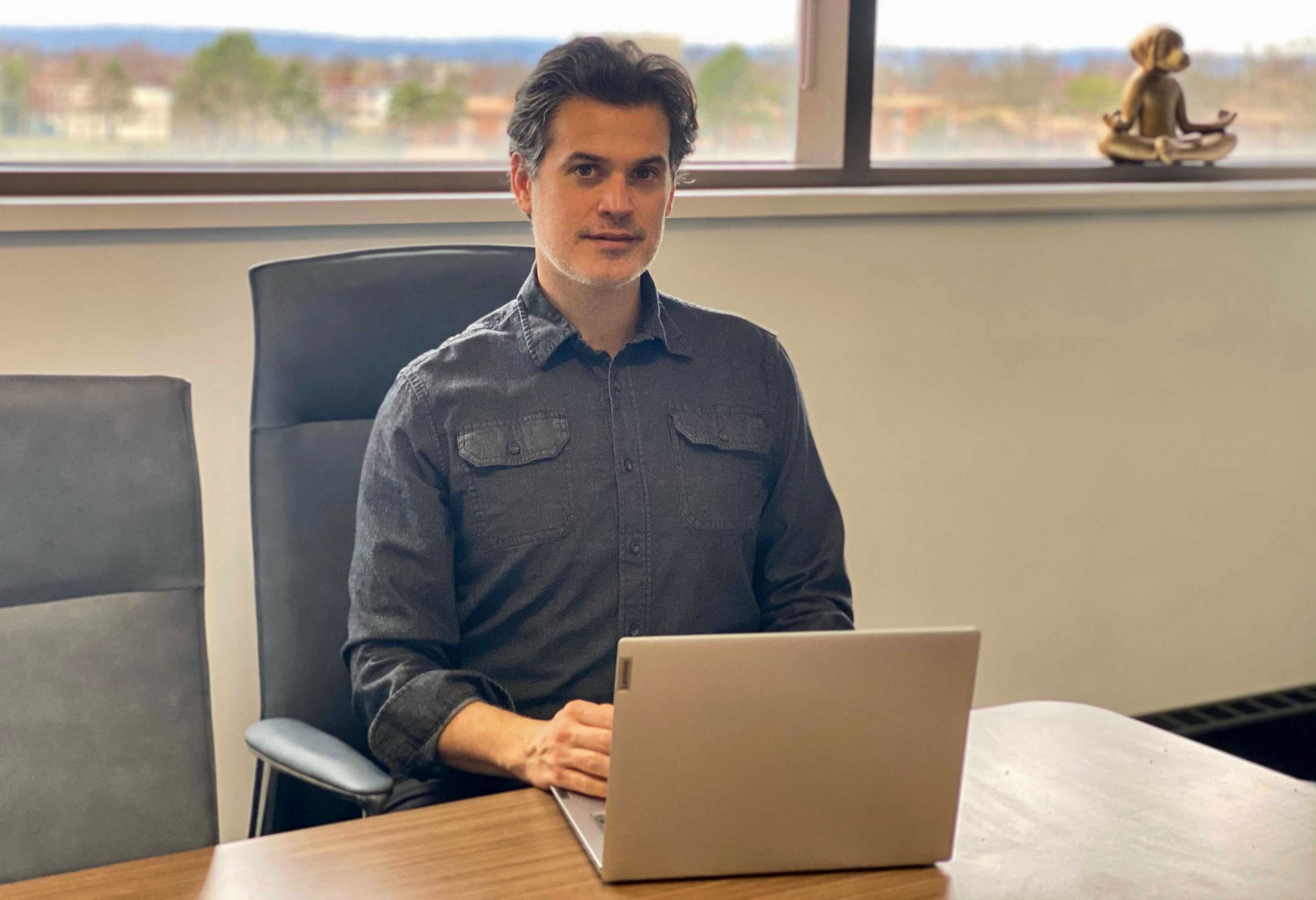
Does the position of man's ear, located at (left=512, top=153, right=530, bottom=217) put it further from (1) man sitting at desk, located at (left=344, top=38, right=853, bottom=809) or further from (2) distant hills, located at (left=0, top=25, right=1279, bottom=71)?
(2) distant hills, located at (left=0, top=25, right=1279, bottom=71)

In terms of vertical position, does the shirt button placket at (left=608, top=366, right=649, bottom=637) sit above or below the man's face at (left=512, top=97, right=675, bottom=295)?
below

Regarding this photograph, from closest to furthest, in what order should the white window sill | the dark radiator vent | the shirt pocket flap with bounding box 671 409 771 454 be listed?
1. the shirt pocket flap with bounding box 671 409 771 454
2. the white window sill
3. the dark radiator vent

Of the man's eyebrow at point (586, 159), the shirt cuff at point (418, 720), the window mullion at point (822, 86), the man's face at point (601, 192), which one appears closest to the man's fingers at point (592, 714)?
the shirt cuff at point (418, 720)

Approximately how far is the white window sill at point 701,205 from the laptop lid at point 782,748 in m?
1.25

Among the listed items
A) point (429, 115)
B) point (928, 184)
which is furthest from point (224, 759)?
point (928, 184)

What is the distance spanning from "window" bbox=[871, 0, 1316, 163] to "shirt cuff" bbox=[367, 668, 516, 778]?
155 centimetres

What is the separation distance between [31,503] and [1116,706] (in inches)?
89.8

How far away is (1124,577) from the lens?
275cm

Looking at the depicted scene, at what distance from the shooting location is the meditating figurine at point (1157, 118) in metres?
2.64

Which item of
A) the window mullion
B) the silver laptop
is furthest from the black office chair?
the window mullion

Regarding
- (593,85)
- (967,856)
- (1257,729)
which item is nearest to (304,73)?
(593,85)

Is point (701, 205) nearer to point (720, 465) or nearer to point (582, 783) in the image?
point (720, 465)

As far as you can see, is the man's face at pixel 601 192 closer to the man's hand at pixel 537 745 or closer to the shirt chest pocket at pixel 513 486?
the shirt chest pocket at pixel 513 486

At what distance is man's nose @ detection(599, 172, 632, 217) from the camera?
148 centimetres
